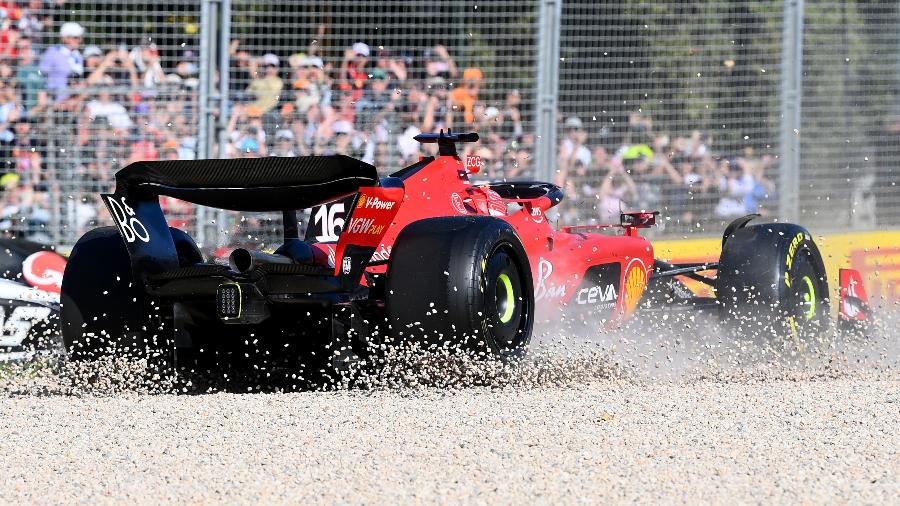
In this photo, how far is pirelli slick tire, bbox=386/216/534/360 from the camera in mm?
5246

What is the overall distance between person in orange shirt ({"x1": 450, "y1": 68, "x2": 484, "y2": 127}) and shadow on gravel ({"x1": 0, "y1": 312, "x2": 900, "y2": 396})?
274 centimetres

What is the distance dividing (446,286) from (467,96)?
165 inches

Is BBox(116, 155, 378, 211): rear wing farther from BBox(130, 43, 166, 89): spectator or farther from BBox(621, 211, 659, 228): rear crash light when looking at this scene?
BBox(130, 43, 166, 89): spectator

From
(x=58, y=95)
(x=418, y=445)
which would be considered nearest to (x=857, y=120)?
(x=58, y=95)

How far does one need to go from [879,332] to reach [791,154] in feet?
6.90

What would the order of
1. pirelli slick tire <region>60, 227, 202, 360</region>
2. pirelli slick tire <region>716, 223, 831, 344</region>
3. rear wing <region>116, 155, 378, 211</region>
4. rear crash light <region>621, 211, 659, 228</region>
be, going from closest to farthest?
rear wing <region>116, 155, 378, 211</region> < pirelli slick tire <region>60, 227, 202, 360</region> < pirelli slick tire <region>716, 223, 831, 344</region> < rear crash light <region>621, 211, 659, 228</region>

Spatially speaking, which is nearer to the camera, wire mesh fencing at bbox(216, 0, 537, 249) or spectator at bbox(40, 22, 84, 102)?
spectator at bbox(40, 22, 84, 102)

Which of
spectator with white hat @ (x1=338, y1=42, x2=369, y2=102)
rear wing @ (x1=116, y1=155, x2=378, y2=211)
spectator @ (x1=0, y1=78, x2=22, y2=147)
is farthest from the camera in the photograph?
spectator with white hat @ (x1=338, y1=42, x2=369, y2=102)

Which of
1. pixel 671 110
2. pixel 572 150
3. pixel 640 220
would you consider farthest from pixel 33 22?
pixel 671 110

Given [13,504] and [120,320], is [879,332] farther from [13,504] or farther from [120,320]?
[13,504]

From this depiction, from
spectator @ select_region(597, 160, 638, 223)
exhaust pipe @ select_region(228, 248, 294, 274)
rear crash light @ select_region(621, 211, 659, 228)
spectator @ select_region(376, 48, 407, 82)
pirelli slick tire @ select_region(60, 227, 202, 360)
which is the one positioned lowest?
pirelli slick tire @ select_region(60, 227, 202, 360)

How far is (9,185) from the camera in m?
8.67

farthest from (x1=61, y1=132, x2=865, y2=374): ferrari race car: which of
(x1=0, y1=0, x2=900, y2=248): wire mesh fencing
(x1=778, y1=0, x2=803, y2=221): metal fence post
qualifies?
(x1=778, y1=0, x2=803, y2=221): metal fence post

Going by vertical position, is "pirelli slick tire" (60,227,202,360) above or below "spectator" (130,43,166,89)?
below
